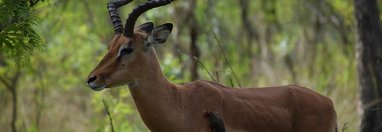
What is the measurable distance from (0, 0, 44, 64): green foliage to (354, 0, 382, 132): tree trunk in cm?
483

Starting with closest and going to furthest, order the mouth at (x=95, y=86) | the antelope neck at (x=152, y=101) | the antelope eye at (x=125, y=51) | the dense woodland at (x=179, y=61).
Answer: the mouth at (x=95, y=86)
the antelope eye at (x=125, y=51)
the antelope neck at (x=152, y=101)
the dense woodland at (x=179, y=61)

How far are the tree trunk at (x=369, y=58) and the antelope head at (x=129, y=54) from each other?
3.87 metres

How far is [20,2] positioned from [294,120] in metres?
3.14

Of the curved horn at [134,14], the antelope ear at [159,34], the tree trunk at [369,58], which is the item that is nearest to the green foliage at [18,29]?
the curved horn at [134,14]

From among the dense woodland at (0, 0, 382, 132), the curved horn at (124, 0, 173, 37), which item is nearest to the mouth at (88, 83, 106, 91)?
the curved horn at (124, 0, 173, 37)

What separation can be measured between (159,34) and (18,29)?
1430mm

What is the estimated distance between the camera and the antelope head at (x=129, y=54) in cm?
892

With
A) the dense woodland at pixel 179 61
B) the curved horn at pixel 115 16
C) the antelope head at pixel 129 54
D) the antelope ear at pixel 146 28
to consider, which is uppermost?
the curved horn at pixel 115 16

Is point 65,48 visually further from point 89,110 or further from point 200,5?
point 200,5

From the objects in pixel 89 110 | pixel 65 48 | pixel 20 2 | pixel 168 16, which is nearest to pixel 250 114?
pixel 20 2

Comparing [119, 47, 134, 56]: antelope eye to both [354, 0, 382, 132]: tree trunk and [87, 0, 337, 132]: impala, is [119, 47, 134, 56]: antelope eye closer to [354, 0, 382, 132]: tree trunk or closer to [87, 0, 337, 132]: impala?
[87, 0, 337, 132]: impala

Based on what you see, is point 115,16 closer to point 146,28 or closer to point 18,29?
point 146,28

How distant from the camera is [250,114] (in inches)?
382

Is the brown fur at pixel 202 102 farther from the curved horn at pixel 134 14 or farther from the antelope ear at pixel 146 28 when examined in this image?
the antelope ear at pixel 146 28
